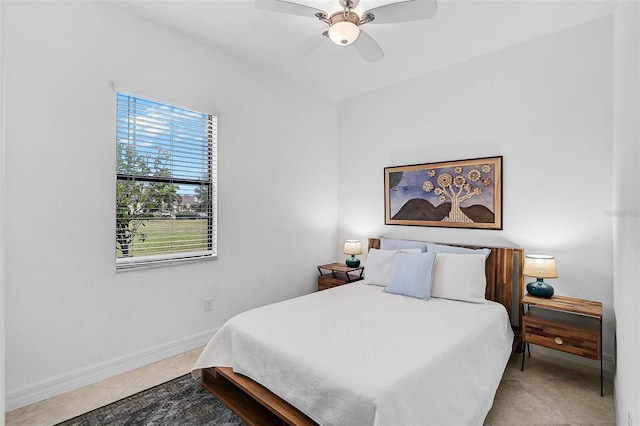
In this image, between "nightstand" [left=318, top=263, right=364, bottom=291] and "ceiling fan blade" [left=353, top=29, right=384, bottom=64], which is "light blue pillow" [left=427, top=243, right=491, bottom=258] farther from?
"ceiling fan blade" [left=353, top=29, right=384, bottom=64]

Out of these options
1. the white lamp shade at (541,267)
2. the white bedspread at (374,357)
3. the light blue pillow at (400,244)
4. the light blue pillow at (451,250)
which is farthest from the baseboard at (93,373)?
the white lamp shade at (541,267)

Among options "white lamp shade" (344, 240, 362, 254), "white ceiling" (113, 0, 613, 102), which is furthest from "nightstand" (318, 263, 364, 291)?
"white ceiling" (113, 0, 613, 102)

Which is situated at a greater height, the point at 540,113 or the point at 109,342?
the point at 540,113

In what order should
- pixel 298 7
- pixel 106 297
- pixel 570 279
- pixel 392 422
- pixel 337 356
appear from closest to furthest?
pixel 392 422 < pixel 337 356 < pixel 298 7 < pixel 106 297 < pixel 570 279

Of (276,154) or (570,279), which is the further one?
(276,154)

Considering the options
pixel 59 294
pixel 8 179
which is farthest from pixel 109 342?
pixel 8 179

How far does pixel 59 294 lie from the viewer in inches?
90.2

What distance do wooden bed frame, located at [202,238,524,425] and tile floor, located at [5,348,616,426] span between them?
1.00 feet

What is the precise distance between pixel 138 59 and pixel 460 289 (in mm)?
3273

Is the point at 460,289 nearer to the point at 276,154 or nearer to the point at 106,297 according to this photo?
the point at 276,154

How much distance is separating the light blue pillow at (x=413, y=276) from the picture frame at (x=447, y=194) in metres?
0.69

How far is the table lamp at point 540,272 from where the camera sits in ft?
8.48

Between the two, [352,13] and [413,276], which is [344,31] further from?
[413,276]

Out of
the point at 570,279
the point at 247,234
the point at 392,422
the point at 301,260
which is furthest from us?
the point at 301,260
